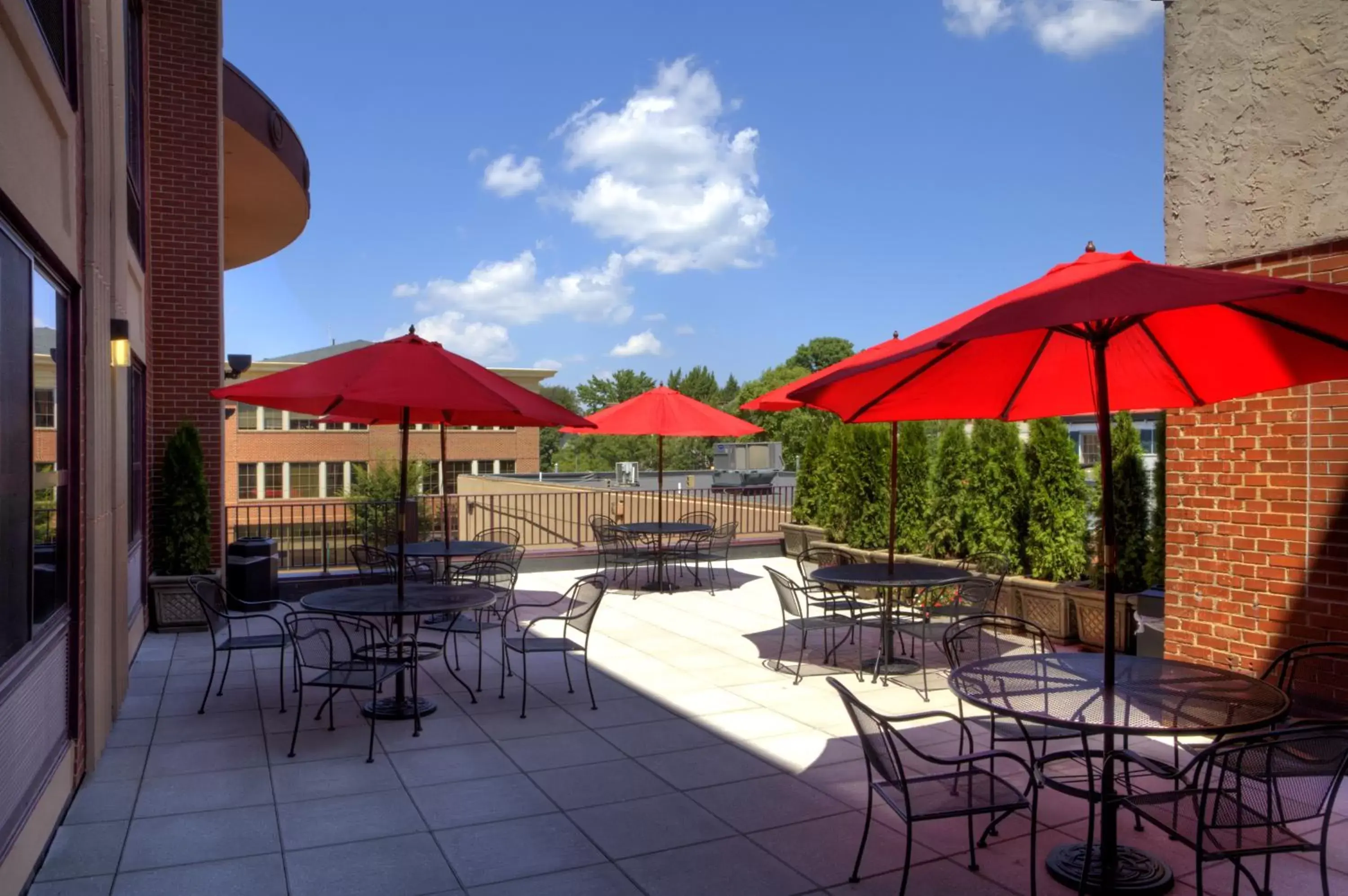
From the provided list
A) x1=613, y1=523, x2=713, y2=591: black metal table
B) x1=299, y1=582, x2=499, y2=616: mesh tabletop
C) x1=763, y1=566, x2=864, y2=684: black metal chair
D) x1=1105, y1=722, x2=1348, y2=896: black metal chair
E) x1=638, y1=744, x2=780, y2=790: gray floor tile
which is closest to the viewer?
x1=1105, y1=722, x2=1348, y2=896: black metal chair

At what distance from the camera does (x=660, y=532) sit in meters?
11.2

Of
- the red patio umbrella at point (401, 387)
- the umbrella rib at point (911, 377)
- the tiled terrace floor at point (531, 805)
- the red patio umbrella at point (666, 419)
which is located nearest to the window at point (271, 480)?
the red patio umbrella at point (666, 419)

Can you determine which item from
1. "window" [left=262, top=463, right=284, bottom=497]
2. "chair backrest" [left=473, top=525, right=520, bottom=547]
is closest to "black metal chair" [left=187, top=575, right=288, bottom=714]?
"chair backrest" [left=473, top=525, right=520, bottom=547]

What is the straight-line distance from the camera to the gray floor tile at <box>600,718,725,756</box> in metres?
5.39

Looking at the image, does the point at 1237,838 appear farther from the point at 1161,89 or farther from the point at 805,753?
the point at 1161,89

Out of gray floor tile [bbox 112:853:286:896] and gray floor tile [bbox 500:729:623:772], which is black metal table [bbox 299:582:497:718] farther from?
gray floor tile [bbox 112:853:286:896]

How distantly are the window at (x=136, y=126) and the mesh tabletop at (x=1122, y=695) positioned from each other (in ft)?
24.8

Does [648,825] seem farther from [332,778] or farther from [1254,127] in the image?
[1254,127]

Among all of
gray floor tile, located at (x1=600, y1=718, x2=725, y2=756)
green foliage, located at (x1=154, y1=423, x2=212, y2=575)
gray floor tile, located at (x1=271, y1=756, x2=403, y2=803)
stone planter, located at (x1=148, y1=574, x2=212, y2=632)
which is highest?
green foliage, located at (x1=154, y1=423, x2=212, y2=575)

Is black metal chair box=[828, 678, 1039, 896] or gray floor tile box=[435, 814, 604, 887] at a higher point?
black metal chair box=[828, 678, 1039, 896]

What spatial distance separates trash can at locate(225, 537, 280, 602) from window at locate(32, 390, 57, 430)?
589 centimetres

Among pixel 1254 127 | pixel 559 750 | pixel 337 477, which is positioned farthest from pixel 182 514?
pixel 337 477

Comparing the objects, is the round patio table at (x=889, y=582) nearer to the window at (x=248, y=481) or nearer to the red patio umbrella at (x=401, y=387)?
the red patio umbrella at (x=401, y=387)

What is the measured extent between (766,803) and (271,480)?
38.4m
